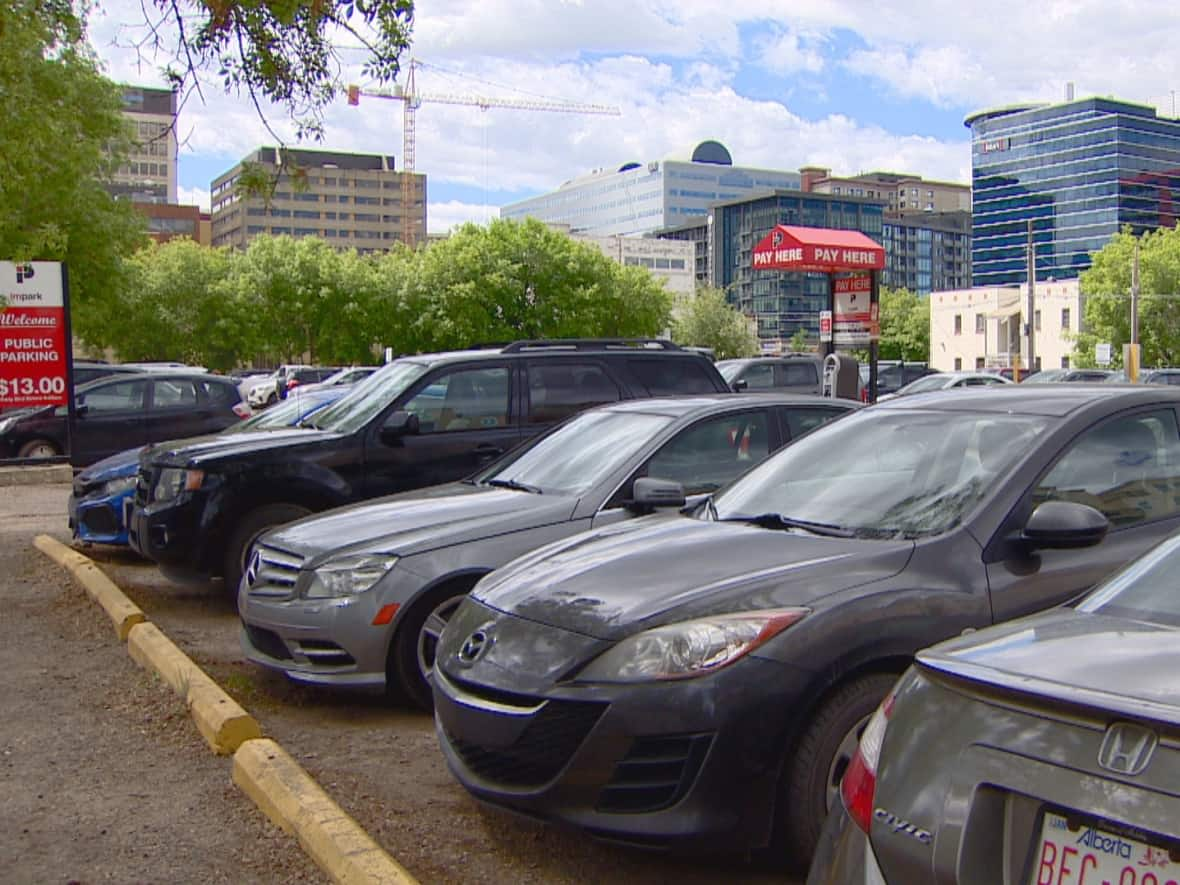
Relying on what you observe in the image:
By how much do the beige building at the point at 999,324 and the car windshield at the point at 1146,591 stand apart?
86106 millimetres

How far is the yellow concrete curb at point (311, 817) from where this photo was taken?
398 centimetres

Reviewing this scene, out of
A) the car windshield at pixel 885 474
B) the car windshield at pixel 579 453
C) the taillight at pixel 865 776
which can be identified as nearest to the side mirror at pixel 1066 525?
the car windshield at pixel 885 474

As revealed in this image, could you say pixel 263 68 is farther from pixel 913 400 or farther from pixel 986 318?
pixel 986 318

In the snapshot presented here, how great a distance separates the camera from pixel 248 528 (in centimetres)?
885

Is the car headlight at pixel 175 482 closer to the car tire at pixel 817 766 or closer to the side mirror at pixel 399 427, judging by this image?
the side mirror at pixel 399 427

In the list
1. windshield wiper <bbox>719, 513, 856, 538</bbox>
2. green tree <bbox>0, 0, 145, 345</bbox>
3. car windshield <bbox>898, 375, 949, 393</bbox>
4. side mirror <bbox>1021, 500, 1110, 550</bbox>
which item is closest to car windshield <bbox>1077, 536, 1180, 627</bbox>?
side mirror <bbox>1021, 500, 1110, 550</bbox>

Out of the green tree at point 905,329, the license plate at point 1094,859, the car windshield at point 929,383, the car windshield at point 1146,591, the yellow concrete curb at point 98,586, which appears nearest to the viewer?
the license plate at point 1094,859

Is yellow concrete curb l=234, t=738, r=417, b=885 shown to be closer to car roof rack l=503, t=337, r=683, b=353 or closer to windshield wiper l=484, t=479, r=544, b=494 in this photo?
windshield wiper l=484, t=479, r=544, b=494

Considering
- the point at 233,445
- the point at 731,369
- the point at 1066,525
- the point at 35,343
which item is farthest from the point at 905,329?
the point at 1066,525

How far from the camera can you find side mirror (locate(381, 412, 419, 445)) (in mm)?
8922

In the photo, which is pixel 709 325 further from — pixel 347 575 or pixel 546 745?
pixel 546 745

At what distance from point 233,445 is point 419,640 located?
3619 mm

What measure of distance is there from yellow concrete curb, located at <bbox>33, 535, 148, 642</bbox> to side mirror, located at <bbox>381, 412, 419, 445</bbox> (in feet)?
6.59

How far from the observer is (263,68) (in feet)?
28.0
